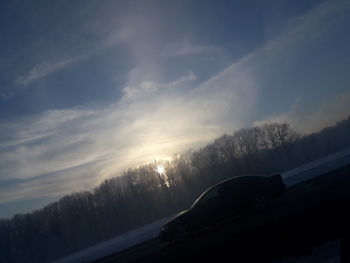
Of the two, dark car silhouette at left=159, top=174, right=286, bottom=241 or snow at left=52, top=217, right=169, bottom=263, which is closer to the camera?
dark car silhouette at left=159, top=174, right=286, bottom=241

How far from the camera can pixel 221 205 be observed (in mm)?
9938

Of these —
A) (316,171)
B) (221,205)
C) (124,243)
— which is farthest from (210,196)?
(316,171)

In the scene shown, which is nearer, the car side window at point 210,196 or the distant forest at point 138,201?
the car side window at point 210,196

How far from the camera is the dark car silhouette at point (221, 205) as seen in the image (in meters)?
9.82

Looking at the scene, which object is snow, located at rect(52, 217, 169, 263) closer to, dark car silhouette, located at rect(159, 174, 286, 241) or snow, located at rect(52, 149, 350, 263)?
snow, located at rect(52, 149, 350, 263)

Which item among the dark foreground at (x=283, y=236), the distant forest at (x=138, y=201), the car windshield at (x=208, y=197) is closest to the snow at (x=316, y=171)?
the car windshield at (x=208, y=197)

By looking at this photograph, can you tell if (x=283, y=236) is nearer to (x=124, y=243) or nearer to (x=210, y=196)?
(x=210, y=196)

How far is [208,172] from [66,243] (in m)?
36.8

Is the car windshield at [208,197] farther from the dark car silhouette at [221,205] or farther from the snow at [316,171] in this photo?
the snow at [316,171]

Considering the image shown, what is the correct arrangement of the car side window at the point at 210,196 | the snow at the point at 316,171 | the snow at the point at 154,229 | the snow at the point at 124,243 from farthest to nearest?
the snow at the point at 316,171 < the snow at the point at 154,229 < the snow at the point at 124,243 < the car side window at the point at 210,196

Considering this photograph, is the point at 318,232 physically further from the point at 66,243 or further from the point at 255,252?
the point at 66,243

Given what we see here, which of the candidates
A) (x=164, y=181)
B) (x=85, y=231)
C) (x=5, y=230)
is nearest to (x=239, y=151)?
(x=164, y=181)

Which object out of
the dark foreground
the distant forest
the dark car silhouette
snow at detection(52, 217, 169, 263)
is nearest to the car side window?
the dark car silhouette

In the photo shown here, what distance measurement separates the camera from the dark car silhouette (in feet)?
32.2
